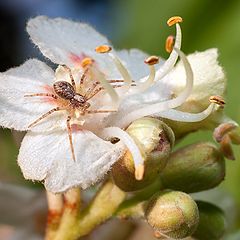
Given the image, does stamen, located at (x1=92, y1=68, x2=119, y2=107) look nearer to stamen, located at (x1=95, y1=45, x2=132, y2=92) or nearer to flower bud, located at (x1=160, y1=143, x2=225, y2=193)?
stamen, located at (x1=95, y1=45, x2=132, y2=92)

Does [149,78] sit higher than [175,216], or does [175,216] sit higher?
[149,78]

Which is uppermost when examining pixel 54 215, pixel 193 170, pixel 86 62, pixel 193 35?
pixel 86 62

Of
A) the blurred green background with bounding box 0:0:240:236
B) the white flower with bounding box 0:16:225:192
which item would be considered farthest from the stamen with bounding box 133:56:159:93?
the blurred green background with bounding box 0:0:240:236

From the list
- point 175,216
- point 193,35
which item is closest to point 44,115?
point 175,216

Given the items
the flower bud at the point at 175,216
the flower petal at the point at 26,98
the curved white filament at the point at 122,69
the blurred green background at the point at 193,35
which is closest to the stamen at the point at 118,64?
the curved white filament at the point at 122,69

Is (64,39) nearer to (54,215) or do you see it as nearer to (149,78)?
(149,78)

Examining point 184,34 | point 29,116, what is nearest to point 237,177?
point 184,34
